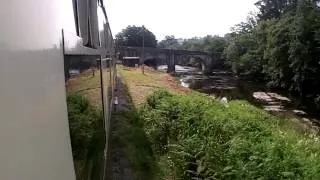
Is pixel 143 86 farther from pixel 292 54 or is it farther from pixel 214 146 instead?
pixel 214 146

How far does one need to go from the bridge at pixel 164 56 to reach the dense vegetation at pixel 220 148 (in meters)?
45.3

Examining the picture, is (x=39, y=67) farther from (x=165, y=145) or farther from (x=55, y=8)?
(x=165, y=145)

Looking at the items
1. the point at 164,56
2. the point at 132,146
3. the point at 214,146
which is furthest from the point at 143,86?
the point at 164,56

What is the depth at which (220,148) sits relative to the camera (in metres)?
7.98

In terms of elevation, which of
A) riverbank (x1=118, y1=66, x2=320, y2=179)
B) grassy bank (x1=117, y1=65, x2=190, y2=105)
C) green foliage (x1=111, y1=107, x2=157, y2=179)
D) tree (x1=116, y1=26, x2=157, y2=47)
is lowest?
grassy bank (x1=117, y1=65, x2=190, y2=105)

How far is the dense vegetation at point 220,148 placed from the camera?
248 inches

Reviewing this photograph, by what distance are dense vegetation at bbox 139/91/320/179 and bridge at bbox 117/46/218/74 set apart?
149 feet

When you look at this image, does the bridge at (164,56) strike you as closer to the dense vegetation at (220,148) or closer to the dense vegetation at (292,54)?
the dense vegetation at (292,54)

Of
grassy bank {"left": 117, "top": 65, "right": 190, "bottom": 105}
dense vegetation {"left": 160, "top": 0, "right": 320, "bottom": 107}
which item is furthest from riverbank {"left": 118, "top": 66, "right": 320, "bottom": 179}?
dense vegetation {"left": 160, "top": 0, "right": 320, "bottom": 107}

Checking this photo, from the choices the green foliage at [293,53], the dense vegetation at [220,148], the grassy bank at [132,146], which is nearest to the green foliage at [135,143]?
the grassy bank at [132,146]

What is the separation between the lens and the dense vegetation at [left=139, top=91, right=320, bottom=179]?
630cm

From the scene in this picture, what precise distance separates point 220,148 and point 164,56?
54527 mm

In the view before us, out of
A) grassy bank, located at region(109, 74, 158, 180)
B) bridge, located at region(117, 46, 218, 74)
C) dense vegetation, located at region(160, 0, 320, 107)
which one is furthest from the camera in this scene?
bridge, located at region(117, 46, 218, 74)

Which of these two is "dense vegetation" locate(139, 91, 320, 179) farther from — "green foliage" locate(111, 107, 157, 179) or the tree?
the tree
